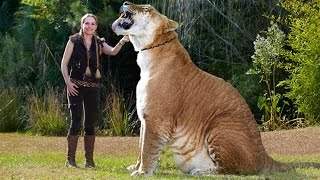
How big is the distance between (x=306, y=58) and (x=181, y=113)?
29.6 ft

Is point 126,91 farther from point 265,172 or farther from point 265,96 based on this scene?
point 265,172

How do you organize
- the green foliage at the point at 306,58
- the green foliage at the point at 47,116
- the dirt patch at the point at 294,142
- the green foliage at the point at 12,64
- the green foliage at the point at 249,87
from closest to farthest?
the dirt patch at the point at 294,142, the green foliage at the point at 306,58, the green foliage at the point at 47,116, the green foliage at the point at 249,87, the green foliage at the point at 12,64

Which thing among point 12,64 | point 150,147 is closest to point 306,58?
point 150,147

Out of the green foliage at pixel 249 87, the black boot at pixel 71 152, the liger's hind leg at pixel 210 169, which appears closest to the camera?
the liger's hind leg at pixel 210 169

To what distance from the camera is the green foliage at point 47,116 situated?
18.0 metres

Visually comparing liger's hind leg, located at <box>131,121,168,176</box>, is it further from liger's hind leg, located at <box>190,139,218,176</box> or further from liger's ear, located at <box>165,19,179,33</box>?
liger's ear, located at <box>165,19,179,33</box>

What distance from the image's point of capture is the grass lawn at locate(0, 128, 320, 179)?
353 inches

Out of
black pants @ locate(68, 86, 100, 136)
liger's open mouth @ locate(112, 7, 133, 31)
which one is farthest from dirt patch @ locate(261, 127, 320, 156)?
liger's open mouth @ locate(112, 7, 133, 31)

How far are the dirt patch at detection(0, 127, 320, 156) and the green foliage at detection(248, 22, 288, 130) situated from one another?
64.5 inches

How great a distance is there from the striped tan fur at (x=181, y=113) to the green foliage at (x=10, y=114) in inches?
412

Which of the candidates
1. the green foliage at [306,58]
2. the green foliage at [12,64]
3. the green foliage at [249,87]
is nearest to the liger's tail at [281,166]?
the green foliage at [306,58]

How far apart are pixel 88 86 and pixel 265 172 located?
2640 millimetres

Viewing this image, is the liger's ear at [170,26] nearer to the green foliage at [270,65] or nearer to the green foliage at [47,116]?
the green foliage at [47,116]

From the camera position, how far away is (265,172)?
30.6 ft
